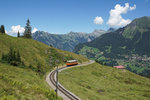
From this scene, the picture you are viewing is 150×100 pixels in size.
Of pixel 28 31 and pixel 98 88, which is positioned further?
pixel 28 31

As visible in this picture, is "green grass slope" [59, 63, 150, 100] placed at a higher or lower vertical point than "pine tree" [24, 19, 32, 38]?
lower

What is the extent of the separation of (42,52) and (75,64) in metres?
23.2

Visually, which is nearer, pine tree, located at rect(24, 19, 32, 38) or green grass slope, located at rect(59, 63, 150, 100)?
green grass slope, located at rect(59, 63, 150, 100)

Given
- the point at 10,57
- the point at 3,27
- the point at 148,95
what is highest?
the point at 3,27

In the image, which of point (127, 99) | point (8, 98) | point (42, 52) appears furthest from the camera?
point (42, 52)

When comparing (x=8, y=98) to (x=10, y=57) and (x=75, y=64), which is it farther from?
(x=75, y=64)

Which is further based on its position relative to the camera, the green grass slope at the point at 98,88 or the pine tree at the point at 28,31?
Answer: the pine tree at the point at 28,31

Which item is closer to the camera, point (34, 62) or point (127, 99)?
point (127, 99)

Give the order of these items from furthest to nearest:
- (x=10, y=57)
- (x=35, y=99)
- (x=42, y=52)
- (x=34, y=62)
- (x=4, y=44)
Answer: (x=42, y=52) → (x=4, y=44) → (x=34, y=62) → (x=10, y=57) → (x=35, y=99)

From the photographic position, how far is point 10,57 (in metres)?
50.2

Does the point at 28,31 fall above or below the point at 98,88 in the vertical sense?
above

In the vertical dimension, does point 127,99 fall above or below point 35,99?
below

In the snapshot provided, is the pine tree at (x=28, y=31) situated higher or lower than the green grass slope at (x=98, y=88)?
higher

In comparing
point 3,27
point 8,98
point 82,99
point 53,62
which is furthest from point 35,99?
point 3,27
